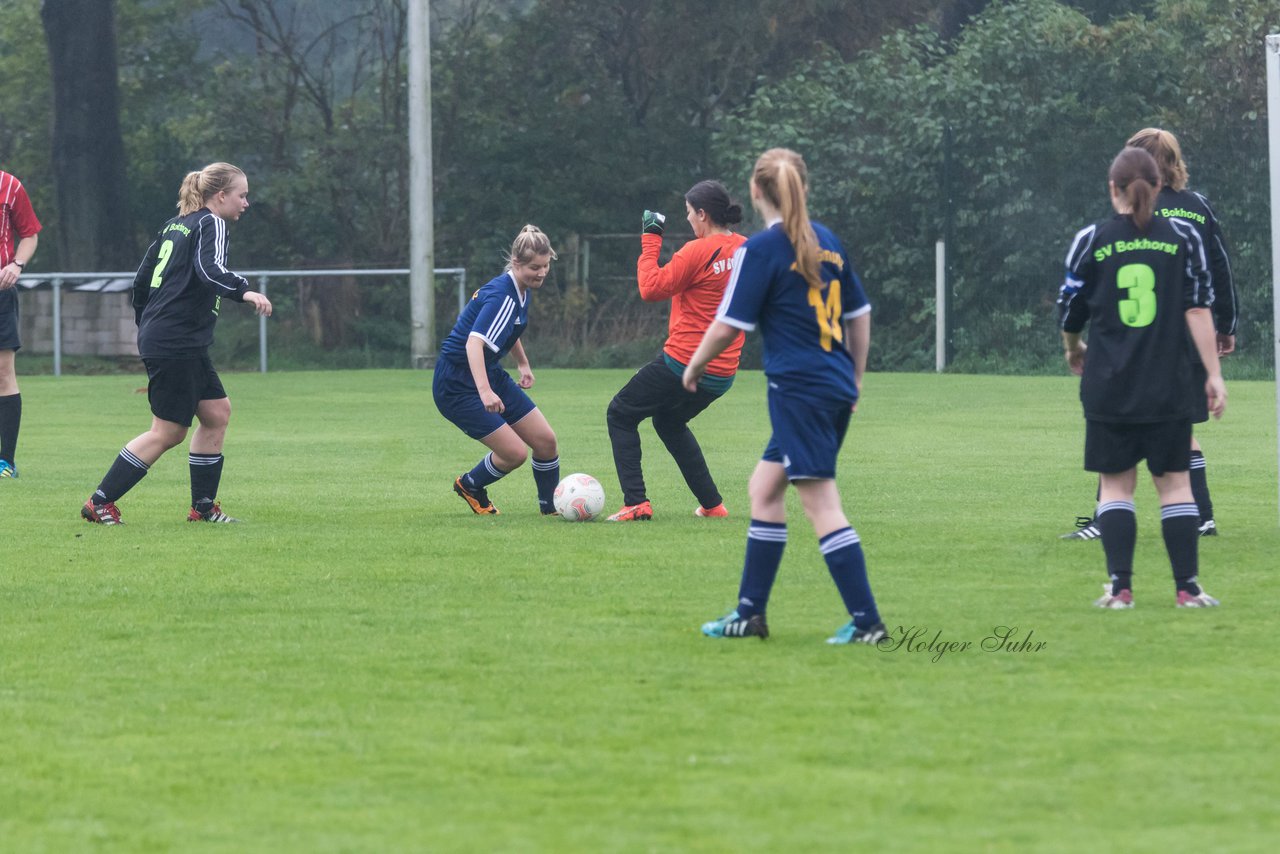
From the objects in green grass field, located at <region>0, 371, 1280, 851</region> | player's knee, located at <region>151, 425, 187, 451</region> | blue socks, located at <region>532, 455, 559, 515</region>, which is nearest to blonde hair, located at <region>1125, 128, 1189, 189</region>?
green grass field, located at <region>0, 371, 1280, 851</region>

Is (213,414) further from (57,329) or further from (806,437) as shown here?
(57,329)

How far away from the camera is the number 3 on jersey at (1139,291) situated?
20.4 feet

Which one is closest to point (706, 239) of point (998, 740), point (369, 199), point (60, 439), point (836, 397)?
point (836, 397)

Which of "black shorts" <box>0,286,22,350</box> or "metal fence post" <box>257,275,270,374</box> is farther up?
"black shorts" <box>0,286,22,350</box>

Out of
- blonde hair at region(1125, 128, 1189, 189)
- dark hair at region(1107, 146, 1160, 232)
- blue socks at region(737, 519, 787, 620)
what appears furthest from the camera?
blonde hair at region(1125, 128, 1189, 189)

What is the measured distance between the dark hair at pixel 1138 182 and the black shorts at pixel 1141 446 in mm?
670

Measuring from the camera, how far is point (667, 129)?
30.0 meters

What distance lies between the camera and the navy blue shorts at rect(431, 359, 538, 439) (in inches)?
367

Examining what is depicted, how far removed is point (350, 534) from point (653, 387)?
1.61m

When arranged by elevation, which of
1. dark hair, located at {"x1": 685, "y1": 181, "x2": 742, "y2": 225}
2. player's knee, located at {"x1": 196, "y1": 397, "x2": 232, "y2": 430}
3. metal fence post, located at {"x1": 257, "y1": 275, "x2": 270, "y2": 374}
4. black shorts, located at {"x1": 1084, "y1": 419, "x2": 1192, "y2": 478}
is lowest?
metal fence post, located at {"x1": 257, "y1": 275, "x2": 270, "y2": 374}

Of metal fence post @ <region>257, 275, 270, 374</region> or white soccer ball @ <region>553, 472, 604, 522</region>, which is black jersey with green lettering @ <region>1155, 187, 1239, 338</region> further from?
metal fence post @ <region>257, 275, 270, 374</region>

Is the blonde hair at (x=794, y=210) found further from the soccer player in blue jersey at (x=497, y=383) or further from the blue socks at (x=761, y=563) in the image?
the soccer player in blue jersey at (x=497, y=383)

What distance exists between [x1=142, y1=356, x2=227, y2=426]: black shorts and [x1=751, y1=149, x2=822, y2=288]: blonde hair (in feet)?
13.5

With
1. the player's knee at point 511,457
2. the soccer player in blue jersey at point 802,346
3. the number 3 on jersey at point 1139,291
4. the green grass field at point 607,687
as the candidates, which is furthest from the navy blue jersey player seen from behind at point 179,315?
the number 3 on jersey at point 1139,291
